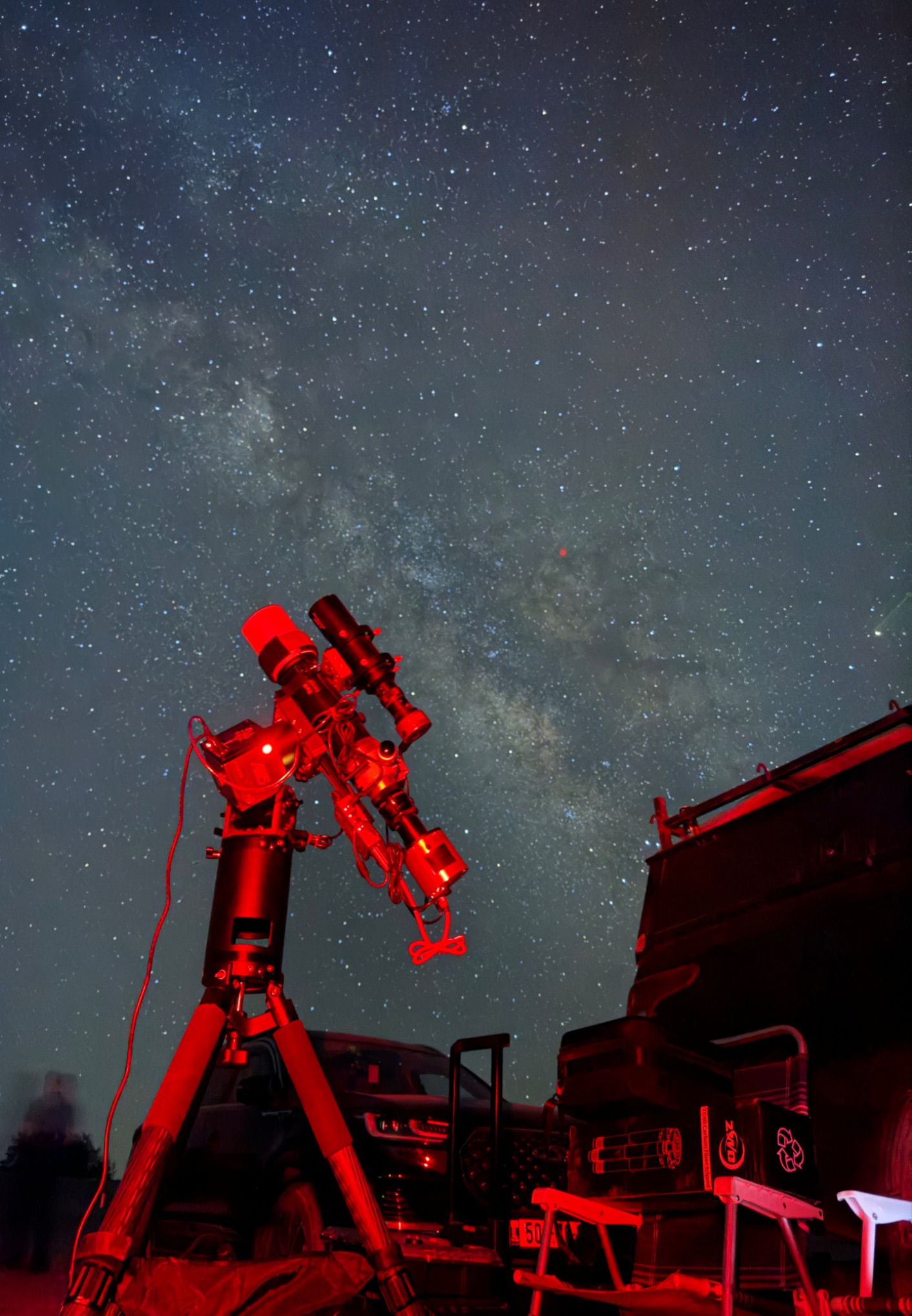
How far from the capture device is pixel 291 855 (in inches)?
130

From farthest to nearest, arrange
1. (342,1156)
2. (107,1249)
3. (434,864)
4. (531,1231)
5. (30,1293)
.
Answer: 1. (30,1293)
2. (531,1231)
3. (434,864)
4. (342,1156)
5. (107,1249)

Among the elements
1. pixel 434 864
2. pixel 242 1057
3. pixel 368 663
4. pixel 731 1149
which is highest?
pixel 368 663

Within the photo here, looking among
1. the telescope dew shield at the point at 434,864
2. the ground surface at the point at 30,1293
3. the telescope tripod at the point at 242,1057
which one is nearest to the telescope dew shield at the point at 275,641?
the telescope tripod at the point at 242,1057

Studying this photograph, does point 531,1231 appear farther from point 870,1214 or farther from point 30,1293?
point 30,1293

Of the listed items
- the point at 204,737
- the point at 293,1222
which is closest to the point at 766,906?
the point at 204,737

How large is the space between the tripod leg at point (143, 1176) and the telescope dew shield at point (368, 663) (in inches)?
46.5

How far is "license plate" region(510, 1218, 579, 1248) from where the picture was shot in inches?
152

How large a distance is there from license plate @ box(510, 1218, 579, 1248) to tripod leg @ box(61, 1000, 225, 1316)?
1.89m

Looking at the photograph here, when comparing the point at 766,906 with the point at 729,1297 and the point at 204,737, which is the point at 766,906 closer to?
the point at 729,1297

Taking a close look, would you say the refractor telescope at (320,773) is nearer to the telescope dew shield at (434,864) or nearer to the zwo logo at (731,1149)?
the telescope dew shield at (434,864)

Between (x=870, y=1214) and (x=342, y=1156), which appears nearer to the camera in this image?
(x=870, y=1214)

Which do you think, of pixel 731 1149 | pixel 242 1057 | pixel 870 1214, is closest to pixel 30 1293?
pixel 242 1057

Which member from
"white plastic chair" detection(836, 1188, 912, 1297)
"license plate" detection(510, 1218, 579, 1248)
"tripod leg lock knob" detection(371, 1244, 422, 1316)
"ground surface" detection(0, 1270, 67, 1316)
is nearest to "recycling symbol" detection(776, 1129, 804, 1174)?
"white plastic chair" detection(836, 1188, 912, 1297)

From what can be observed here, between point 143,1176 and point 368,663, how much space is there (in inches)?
71.0
